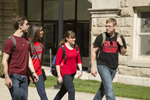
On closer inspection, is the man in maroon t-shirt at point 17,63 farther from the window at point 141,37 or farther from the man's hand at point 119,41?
the window at point 141,37

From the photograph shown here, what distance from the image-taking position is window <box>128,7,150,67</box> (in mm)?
10163

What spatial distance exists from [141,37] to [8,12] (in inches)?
313

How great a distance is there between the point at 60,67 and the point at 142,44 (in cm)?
532

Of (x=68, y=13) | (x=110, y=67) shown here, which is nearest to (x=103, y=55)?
(x=110, y=67)

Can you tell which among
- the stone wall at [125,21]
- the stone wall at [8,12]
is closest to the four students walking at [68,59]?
the stone wall at [125,21]

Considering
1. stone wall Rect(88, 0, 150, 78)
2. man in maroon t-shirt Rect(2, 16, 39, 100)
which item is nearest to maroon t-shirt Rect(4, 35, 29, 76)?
man in maroon t-shirt Rect(2, 16, 39, 100)

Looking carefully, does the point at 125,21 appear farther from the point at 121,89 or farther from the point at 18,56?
the point at 18,56

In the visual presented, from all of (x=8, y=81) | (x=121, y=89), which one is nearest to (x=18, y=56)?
(x=8, y=81)

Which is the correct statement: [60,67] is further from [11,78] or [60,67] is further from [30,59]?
[11,78]

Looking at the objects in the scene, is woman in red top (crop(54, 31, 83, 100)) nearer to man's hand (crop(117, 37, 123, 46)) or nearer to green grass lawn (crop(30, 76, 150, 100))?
man's hand (crop(117, 37, 123, 46))

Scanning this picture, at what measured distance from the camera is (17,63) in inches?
179

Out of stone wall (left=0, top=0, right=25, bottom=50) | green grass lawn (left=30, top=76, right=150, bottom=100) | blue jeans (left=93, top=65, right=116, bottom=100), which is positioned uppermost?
stone wall (left=0, top=0, right=25, bottom=50)

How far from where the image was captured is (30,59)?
489cm

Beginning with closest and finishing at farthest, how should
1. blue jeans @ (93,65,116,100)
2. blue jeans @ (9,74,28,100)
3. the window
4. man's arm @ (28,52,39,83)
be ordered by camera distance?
blue jeans @ (9,74,28,100)
man's arm @ (28,52,39,83)
blue jeans @ (93,65,116,100)
the window
